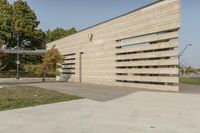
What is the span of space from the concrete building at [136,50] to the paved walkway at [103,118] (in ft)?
24.1

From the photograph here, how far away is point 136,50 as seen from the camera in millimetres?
21719

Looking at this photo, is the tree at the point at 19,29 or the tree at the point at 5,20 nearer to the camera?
the tree at the point at 5,20

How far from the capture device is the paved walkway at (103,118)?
7.42m

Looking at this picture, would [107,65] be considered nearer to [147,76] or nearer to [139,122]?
[147,76]

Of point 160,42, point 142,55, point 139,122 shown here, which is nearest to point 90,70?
point 142,55

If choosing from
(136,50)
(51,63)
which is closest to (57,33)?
(51,63)

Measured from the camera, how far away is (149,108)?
10930mm

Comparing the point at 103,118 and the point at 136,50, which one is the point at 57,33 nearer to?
the point at 136,50

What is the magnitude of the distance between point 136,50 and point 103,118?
13403mm

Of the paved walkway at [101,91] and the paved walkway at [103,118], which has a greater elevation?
the paved walkway at [101,91]

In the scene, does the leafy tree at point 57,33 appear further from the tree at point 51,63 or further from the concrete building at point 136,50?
the concrete building at point 136,50

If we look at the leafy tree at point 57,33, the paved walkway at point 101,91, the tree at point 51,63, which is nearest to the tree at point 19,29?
the leafy tree at point 57,33

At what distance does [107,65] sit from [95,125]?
17902 mm

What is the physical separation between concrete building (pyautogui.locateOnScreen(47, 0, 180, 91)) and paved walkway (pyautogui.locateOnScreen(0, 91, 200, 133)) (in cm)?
734
